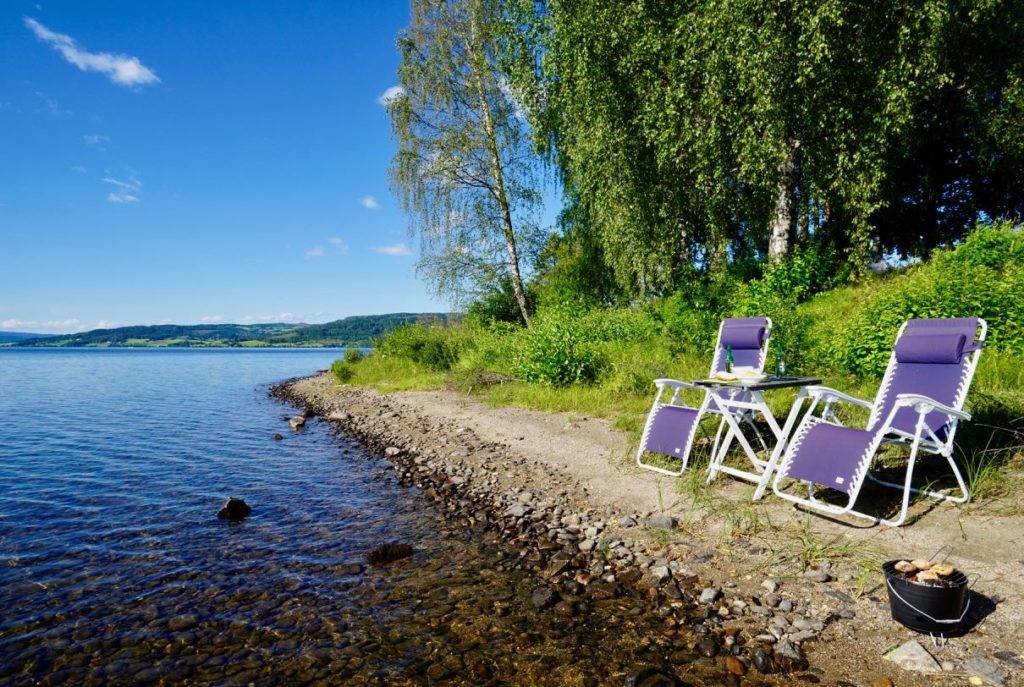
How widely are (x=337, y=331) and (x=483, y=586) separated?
12395 centimetres

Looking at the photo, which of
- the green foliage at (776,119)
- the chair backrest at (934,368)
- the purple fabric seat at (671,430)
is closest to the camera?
the chair backrest at (934,368)

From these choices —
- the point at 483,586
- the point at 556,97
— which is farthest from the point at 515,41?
the point at 483,586

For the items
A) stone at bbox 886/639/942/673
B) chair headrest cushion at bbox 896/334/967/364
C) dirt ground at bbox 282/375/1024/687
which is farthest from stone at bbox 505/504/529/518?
chair headrest cushion at bbox 896/334/967/364

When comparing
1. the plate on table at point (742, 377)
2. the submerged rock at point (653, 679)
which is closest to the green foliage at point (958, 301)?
the plate on table at point (742, 377)

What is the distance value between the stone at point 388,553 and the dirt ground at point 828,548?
1.75m

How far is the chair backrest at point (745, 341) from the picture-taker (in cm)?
665

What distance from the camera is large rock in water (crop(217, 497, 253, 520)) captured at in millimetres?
6434

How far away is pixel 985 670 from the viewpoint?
2.84 m

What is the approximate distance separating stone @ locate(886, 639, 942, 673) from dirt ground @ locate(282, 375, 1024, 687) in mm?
40

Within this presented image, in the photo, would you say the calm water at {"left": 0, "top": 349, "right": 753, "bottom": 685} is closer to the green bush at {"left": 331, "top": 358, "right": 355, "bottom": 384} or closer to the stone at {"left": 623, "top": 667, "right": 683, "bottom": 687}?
the stone at {"left": 623, "top": 667, "right": 683, "bottom": 687}

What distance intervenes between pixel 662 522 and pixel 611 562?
774 mm

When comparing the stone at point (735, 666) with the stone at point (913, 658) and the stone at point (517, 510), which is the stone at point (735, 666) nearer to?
the stone at point (913, 658)

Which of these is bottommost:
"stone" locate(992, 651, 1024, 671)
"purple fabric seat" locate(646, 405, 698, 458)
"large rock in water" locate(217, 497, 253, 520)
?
"large rock in water" locate(217, 497, 253, 520)

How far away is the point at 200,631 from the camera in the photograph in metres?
3.87
